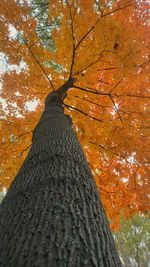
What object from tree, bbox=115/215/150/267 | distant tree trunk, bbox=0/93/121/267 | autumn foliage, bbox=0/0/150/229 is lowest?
distant tree trunk, bbox=0/93/121/267

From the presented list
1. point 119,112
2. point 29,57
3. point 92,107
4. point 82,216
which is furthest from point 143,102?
point 82,216

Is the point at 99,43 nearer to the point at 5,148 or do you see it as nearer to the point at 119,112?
the point at 119,112

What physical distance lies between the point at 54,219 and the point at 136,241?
58.7 ft

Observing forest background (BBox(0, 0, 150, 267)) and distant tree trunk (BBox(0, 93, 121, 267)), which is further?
forest background (BBox(0, 0, 150, 267))

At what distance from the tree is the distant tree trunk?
16.6 m

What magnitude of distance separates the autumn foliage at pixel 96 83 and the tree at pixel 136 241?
A: 12782 mm

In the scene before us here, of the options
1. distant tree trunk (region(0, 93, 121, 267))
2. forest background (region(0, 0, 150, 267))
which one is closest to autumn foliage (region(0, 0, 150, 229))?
forest background (region(0, 0, 150, 267))

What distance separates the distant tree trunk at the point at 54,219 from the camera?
124 cm

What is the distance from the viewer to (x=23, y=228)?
1.45 m

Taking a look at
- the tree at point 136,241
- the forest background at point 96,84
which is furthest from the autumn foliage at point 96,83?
the tree at point 136,241

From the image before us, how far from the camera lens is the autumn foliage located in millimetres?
4469

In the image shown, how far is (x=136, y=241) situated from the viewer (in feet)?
56.7

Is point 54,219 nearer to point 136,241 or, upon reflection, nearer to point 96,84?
point 96,84

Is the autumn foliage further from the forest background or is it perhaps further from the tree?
the tree
